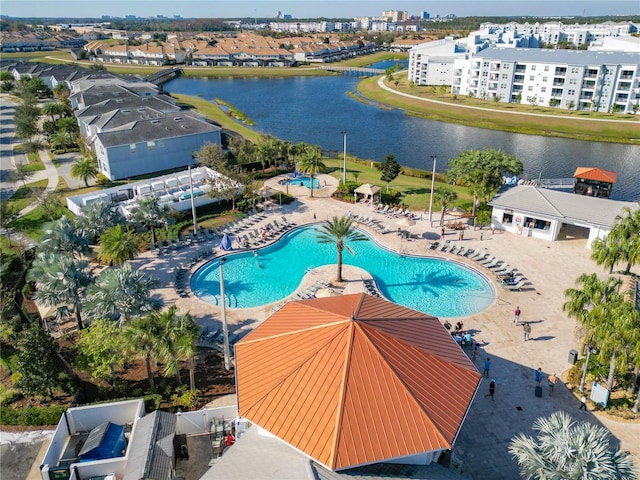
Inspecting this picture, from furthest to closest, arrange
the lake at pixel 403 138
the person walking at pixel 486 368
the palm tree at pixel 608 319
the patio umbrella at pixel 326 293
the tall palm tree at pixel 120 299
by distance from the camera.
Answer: the lake at pixel 403 138 → the patio umbrella at pixel 326 293 → the person walking at pixel 486 368 → the tall palm tree at pixel 120 299 → the palm tree at pixel 608 319

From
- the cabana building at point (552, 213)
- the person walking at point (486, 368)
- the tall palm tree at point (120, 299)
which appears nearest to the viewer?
the tall palm tree at point (120, 299)

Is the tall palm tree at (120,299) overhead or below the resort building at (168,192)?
overhead

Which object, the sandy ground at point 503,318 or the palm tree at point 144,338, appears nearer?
the sandy ground at point 503,318

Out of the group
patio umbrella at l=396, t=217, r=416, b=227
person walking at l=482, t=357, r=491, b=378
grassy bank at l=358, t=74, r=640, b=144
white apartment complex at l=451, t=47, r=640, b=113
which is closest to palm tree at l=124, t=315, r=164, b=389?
person walking at l=482, t=357, r=491, b=378

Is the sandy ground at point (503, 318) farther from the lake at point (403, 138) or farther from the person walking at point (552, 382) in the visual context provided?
the lake at point (403, 138)

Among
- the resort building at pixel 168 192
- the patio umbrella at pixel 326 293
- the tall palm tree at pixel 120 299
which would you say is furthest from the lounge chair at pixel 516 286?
the resort building at pixel 168 192

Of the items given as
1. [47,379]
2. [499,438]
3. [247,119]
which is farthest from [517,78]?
[47,379]

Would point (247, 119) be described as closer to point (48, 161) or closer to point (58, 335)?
point (48, 161)

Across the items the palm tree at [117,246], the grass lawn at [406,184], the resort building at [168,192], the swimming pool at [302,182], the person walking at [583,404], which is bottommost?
the person walking at [583,404]
